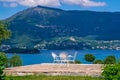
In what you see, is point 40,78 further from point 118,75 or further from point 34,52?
Answer: point 34,52

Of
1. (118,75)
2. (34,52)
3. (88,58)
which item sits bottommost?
(34,52)

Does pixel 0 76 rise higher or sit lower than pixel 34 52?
higher

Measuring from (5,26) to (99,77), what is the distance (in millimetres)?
11419

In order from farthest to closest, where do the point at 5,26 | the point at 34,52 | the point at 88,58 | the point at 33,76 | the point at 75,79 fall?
the point at 34,52 → the point at 88,58 → the point at 5,26 → the point at 33,76 → the point at 75,79

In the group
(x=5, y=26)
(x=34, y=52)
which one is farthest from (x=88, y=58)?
(x=34, y=52)

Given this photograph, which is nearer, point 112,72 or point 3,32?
point 112,72

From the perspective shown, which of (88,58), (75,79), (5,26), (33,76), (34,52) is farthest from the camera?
(34,52)

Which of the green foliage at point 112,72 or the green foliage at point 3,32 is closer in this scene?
the green foliage at point 112,72

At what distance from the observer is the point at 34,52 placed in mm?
161750

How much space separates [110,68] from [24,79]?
5.72m

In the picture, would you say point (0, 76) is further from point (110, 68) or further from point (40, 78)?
point (40, 78)

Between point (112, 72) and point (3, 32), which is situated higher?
point (112, 72)

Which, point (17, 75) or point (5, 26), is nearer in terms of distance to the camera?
point (17, 75)

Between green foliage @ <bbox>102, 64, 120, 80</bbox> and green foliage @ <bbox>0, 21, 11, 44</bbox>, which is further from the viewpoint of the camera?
green foliage @ <bbox>0, 21, 11, 44</bbox>
